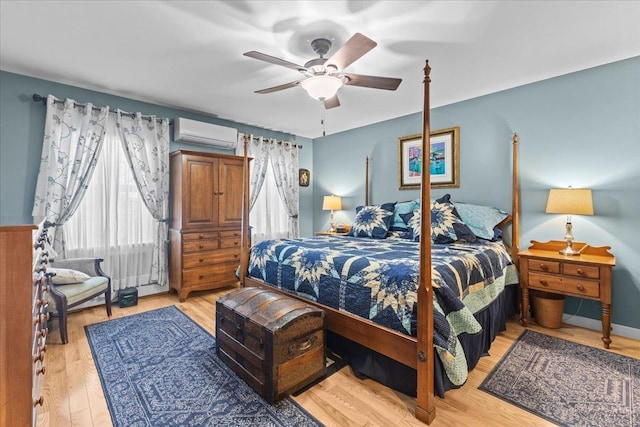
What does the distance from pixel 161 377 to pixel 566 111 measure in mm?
4241

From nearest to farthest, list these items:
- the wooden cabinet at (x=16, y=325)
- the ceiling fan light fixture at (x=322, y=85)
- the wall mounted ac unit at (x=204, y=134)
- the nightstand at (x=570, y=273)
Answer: the wooden cabinet at (x=16, y=325)
the ceiling fan light fixture at (x=322, y=85)
the nightstand at (x=570, y=273)
the wall mounted ac unit at (x=204, y=134)

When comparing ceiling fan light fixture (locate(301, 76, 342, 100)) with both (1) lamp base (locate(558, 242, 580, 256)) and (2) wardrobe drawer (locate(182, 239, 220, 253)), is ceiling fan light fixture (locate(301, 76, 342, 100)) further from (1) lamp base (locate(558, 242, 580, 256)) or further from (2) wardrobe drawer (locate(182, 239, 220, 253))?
(1) lamp base (locate(558, 242, 580, 256))

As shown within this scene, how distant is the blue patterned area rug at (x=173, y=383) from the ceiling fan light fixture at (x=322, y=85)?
218 centimetres

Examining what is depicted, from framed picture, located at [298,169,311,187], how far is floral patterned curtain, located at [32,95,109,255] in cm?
302

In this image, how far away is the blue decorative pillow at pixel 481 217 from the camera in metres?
3.06

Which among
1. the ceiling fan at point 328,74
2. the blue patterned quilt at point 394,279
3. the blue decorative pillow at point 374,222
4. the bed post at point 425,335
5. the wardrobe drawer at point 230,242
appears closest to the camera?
the bed post at point 425,335

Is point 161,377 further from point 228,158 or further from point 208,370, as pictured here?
point 228,158

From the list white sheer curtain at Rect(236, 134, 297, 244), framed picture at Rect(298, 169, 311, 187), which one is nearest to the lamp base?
white sheer curtain at Rect(236, 134, 297, 244)

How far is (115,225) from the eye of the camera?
3529 millimetres

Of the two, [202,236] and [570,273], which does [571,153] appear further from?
[202,236]

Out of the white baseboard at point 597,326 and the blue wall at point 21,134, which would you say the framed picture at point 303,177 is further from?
the white baseboard at point 597,326

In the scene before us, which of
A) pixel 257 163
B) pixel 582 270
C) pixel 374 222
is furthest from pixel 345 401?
pixel 257 163

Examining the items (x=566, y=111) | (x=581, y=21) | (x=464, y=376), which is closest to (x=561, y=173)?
(x=566, y=111)

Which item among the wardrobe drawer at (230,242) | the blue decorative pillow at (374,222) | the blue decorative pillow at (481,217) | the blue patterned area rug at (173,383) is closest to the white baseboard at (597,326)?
the blue decorative pillow at (481,217)
